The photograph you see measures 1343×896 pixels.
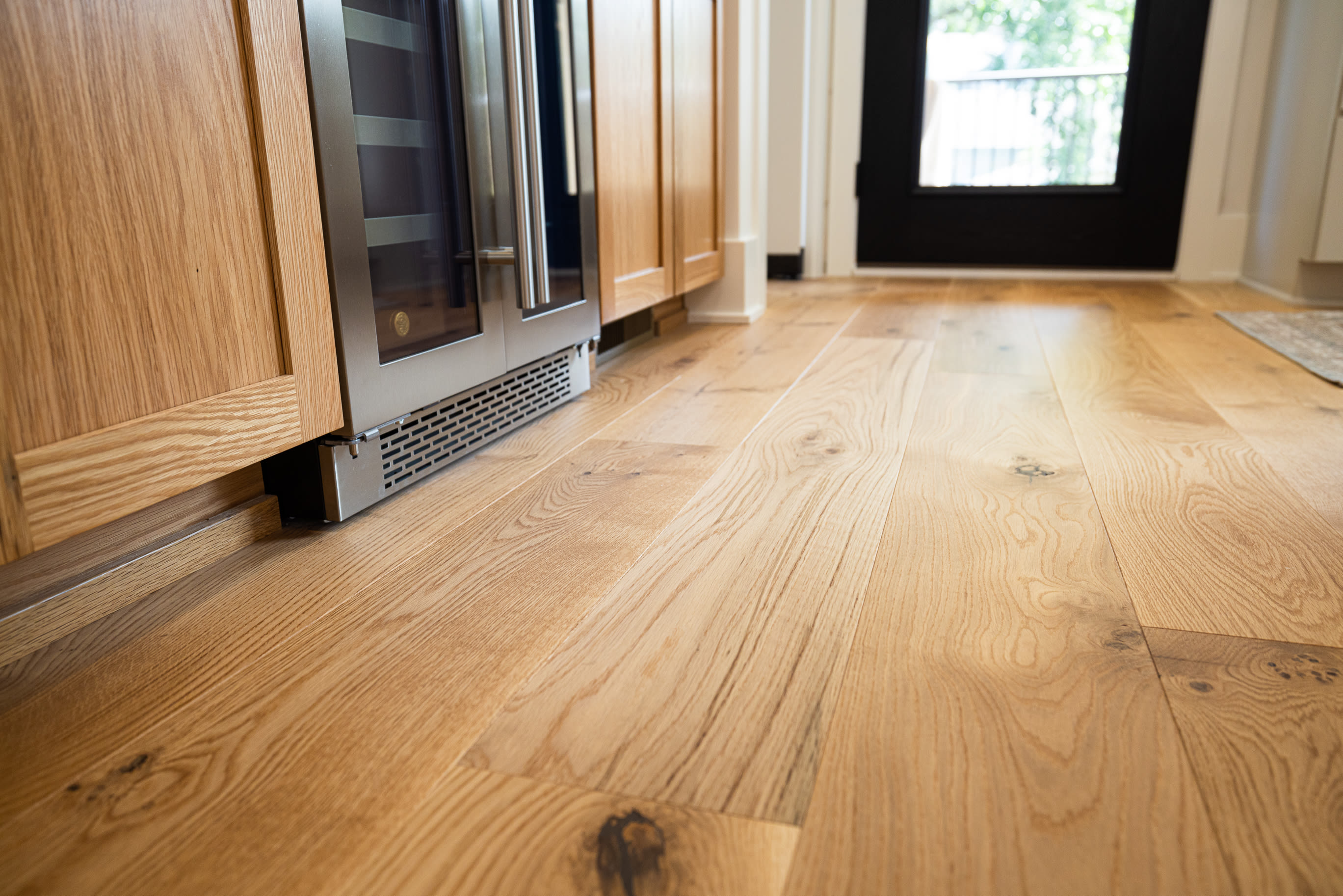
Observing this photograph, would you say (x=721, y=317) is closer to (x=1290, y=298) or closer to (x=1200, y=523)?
(x=1200, y=523)

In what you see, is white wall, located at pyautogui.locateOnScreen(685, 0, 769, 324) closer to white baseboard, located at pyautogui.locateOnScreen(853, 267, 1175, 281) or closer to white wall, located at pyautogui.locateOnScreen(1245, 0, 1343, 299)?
white baseboard, located at pyautogui.locateOnScreen(853, 267, 1175, 281)

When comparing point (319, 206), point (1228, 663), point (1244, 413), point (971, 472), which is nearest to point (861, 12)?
point (1244, 413)

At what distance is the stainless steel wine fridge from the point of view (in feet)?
2.82

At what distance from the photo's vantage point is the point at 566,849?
0.47m

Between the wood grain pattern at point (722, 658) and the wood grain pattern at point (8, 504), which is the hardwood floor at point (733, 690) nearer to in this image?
the wood grain pattern at point (722, 658)

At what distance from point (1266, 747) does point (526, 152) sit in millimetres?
908

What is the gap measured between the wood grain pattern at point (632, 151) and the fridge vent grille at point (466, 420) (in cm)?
18

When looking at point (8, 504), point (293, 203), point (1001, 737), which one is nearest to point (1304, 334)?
point (1001, 737)

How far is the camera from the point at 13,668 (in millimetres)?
661

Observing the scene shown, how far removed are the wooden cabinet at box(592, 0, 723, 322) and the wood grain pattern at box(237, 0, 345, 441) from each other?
0.63m

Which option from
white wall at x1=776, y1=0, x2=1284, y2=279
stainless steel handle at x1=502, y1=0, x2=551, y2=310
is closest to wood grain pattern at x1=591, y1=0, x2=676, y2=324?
stainless steel handle at x1=502, y1=0, x2=551, y2=310

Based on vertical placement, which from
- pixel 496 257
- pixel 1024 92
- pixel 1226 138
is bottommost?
pixel 496 257

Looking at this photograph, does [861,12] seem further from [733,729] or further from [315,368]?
[733,729]

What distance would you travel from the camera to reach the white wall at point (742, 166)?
213cm
